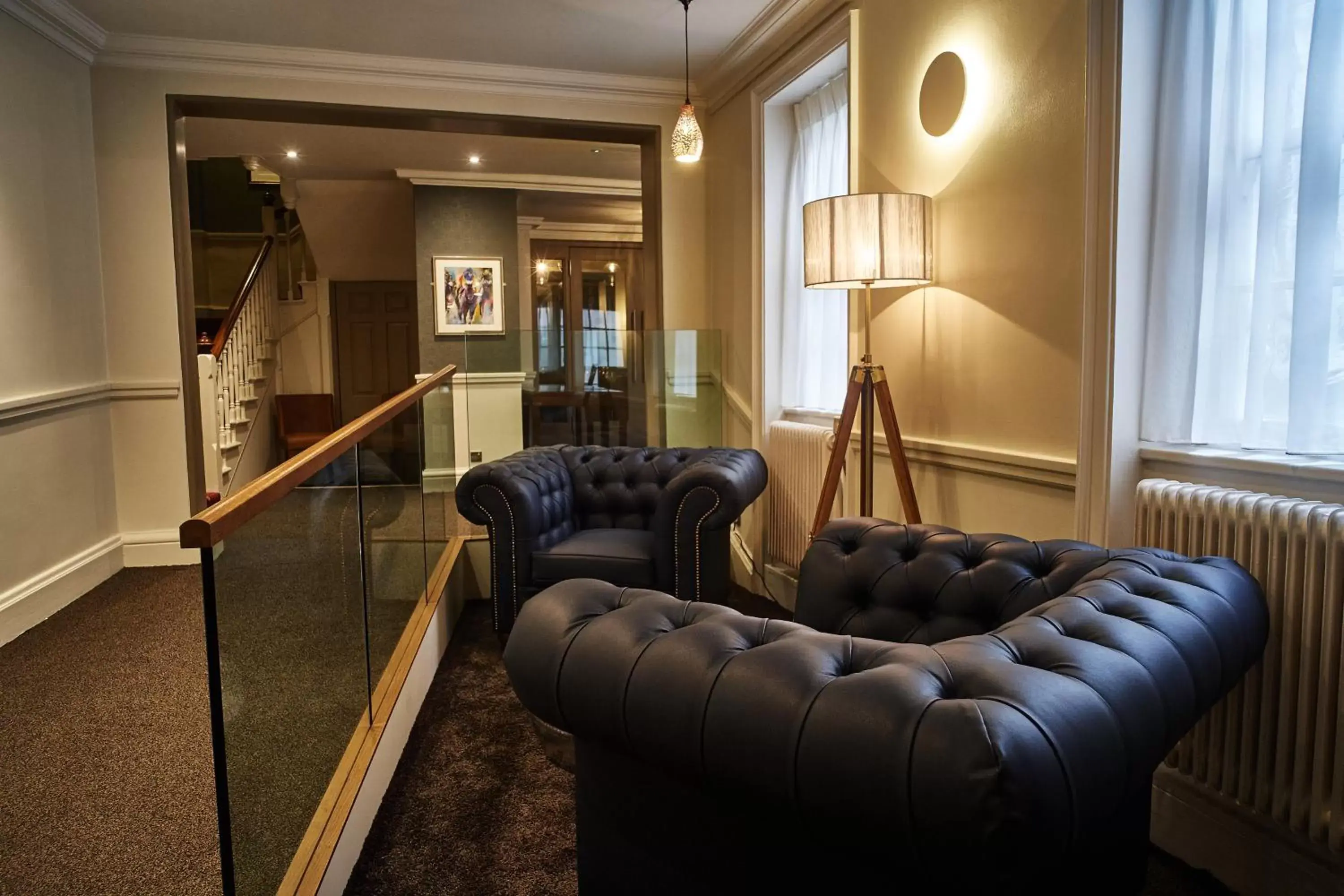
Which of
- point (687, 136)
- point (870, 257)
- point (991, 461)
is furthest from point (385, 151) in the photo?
point (991, 461)

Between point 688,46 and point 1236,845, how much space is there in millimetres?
3953

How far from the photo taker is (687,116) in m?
3.54

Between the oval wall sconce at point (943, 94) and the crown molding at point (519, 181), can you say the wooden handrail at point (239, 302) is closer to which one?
the crown molding at point (519, 181)

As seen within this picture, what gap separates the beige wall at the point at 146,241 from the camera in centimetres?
435

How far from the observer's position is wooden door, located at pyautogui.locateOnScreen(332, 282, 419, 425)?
881 centimetres

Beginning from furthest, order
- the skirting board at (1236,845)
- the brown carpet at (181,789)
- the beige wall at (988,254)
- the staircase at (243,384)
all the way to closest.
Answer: the staircase at (243,384) < the beige wall at (988,254) < the brown carpet at (181,789) < the skirting board at (1236,845)

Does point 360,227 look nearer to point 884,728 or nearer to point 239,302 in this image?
point 239,302

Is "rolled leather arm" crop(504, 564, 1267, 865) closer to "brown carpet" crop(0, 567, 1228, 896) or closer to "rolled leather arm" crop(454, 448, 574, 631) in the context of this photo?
"brown carpet" crop(0, 567, 1228, 896)

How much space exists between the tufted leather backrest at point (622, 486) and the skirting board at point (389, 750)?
686 millimetres

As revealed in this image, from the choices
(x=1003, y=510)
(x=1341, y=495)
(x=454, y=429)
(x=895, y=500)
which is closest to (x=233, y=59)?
(x=454, y=429)

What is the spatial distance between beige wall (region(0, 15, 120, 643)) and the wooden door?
4485 millimetres

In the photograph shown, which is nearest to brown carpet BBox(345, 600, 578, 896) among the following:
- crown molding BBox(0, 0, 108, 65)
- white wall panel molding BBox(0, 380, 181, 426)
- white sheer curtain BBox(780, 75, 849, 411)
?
white sheer curtain BBox(780, 75, 849, 411)

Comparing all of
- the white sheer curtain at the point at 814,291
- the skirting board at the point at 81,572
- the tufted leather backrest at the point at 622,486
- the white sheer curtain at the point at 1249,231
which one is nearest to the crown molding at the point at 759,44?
the white sheer curtain at the point at 814,291

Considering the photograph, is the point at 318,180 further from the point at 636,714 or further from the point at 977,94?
the point at 636,714
